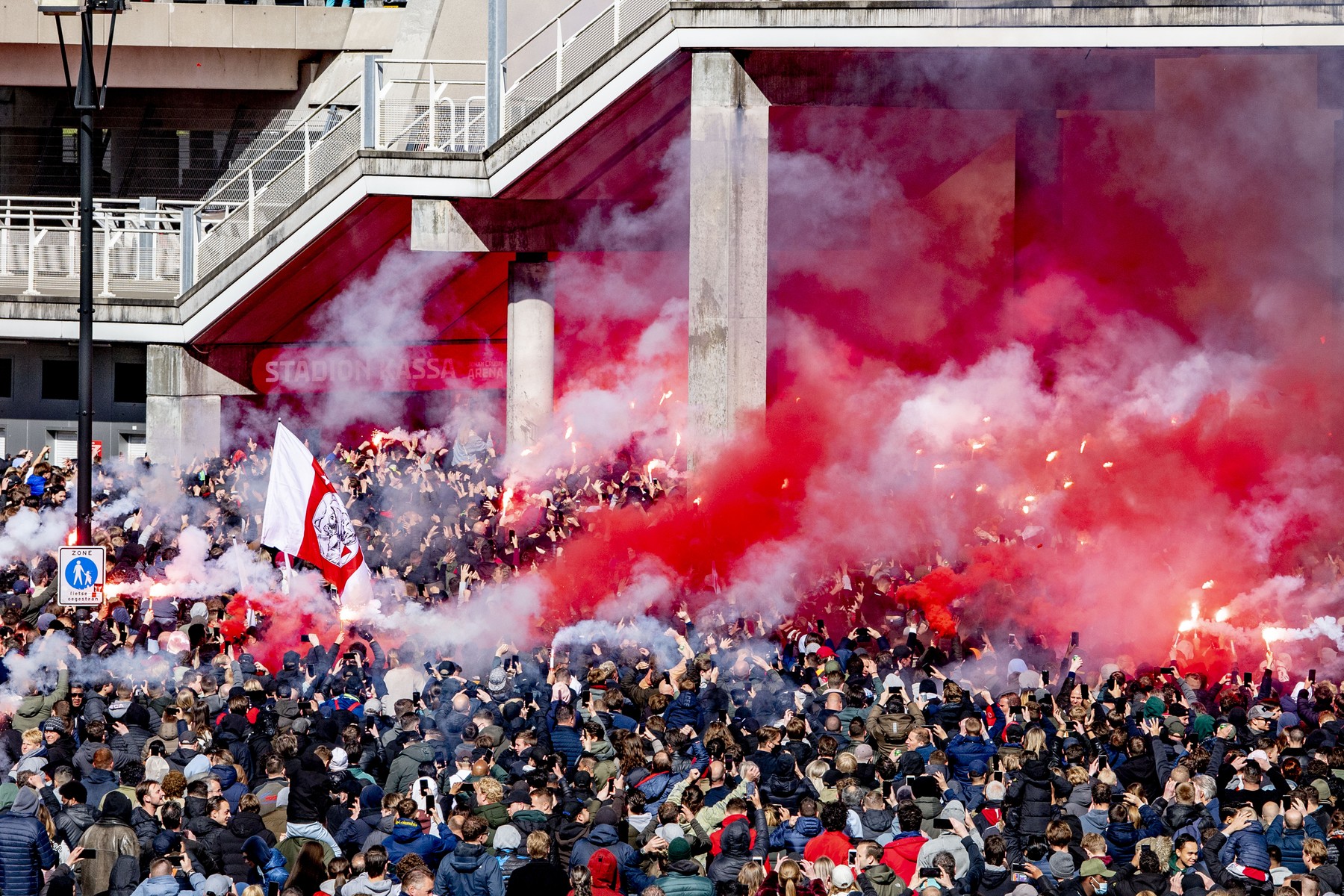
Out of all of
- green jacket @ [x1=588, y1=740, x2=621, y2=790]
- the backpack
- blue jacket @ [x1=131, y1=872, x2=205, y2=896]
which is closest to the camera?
blue jacket @ [x1=131, y1=872, x2=205, y2=896]

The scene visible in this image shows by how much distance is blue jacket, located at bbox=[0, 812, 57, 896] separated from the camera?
9328 millimetres

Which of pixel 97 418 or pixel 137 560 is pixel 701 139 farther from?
pixel 97 418

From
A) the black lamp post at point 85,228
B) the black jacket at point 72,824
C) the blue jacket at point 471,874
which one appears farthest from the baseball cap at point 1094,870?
the black lamp post at point 85,228

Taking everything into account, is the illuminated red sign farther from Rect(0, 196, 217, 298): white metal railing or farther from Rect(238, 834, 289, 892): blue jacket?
Rect(238, 834, 289, 892): blue jacket

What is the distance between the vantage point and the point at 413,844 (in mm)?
9445

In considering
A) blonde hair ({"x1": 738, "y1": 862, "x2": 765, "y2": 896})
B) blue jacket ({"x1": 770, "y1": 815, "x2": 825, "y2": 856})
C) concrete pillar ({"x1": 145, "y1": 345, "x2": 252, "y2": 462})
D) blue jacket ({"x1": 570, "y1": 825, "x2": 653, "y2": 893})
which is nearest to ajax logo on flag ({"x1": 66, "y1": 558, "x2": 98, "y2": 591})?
blue jacket ({"x1": 570, "y1": 825, "x2": 653, "y2": 893})

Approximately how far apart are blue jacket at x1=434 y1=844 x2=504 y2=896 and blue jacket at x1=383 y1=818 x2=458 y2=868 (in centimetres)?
46

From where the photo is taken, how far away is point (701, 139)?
19547 mm

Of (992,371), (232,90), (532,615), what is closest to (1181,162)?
(992,371)

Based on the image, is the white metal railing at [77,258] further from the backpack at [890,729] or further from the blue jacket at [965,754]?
the blue jacket at [965,754]

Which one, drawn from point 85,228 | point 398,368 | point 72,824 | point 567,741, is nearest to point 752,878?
point 567,741

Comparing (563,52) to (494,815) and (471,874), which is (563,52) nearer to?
(494,815)

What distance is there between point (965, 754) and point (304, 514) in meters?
6.56

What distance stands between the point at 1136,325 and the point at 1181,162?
2385 millimetres
